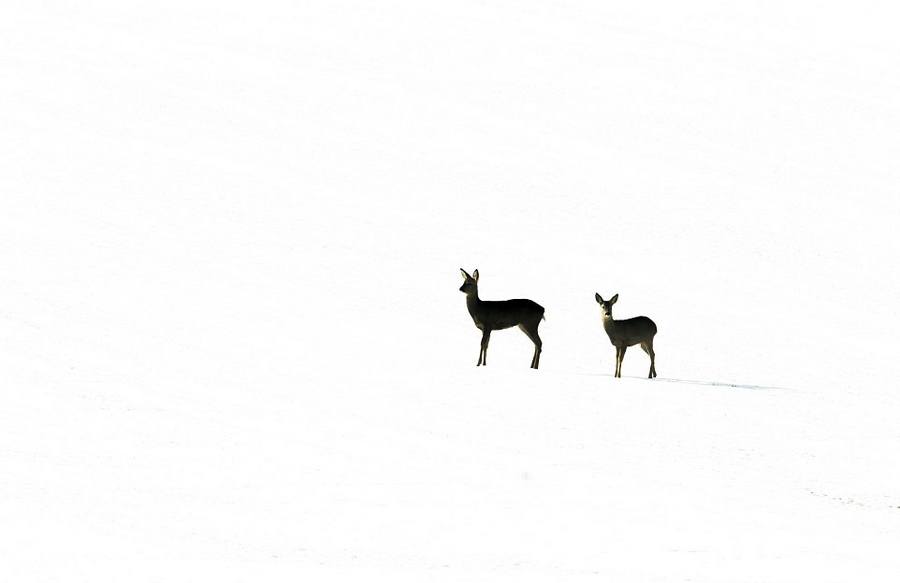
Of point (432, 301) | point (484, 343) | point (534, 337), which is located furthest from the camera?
point (432, 301)

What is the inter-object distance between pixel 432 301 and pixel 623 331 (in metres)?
9.60

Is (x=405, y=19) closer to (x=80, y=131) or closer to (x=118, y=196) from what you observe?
(x=80, y=131)

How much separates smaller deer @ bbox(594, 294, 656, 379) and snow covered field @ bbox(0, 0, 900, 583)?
1.94 feet

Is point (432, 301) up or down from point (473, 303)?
up

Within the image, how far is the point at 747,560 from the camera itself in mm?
11922

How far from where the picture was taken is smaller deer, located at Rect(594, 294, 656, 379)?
70.5ft

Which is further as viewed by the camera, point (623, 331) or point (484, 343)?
point (484, 343)

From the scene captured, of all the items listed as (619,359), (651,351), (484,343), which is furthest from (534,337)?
(651,351)

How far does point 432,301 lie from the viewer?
101ft

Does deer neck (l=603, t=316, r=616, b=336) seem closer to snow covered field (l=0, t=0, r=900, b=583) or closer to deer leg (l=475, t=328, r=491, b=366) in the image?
snow covered field (l=0, t=0, r=900, b=583)

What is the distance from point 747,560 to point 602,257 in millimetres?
24373

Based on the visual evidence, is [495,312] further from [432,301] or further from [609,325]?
[432,301]

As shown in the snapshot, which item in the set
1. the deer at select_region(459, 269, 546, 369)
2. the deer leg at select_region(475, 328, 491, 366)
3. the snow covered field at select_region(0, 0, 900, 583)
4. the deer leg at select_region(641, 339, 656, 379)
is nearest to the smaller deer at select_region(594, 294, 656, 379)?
the deer leg at select_region(641, 339, 656, 379)

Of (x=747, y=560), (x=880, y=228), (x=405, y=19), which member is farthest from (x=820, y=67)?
(x=747, y=560)
